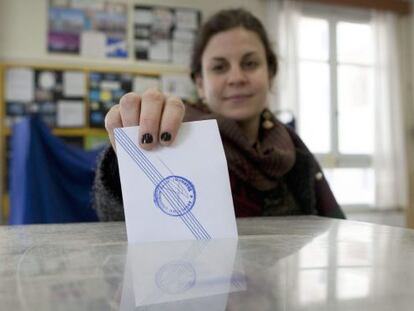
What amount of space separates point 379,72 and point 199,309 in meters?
3.37

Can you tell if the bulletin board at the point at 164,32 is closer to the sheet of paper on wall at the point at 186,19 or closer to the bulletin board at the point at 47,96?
the sheet of paper on wall at the point at 186,19

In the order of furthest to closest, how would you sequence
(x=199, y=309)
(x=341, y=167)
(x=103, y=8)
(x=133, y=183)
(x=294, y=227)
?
(x=341, y=167) → (x=103, y=8) → (x=294, y=227) → (x=133, y=183) → (x=199, y=309)

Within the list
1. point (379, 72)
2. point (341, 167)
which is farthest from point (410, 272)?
point (379, 72)

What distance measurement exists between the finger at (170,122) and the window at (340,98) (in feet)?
8.63

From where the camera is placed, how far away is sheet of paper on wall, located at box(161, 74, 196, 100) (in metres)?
2.71

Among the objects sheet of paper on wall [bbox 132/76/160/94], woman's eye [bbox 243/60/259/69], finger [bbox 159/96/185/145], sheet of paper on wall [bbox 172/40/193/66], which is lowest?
finger [bbox 159/96/185/145]

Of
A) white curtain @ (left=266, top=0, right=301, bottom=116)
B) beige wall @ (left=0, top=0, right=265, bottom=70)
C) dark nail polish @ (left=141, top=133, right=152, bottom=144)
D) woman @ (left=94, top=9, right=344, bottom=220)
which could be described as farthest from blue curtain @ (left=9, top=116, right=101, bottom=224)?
white curtain @ (left=266, top=0, right=301, bottom=116)

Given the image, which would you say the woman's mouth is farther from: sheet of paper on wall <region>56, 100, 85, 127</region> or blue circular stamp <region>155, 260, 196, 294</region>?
sheet of paper on wall <region>56, 100, 85, 127</region>

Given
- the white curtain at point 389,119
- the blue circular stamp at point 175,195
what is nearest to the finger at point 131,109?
the blue circular stamp at point 175,195

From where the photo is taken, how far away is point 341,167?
3.16 meters

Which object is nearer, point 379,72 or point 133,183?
point 133,183

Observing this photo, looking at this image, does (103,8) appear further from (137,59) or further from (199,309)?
(199,309)

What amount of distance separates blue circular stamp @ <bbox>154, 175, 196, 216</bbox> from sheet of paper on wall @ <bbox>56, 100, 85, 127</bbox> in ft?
7.24

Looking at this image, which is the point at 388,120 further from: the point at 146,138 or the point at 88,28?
the point at 146,138
